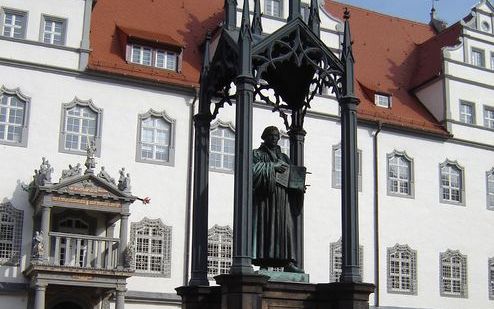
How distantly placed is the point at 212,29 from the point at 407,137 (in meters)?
7.43

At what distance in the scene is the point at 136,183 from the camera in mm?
23297

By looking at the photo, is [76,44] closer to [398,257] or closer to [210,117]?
[398,257]

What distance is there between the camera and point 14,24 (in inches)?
909

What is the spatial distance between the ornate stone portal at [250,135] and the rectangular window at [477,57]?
20910mm

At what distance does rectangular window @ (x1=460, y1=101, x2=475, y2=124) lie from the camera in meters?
29.2

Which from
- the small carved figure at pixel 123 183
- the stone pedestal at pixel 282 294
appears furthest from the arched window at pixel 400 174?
the stone pedestal at pixel 282 294

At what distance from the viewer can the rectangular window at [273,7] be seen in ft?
87.5

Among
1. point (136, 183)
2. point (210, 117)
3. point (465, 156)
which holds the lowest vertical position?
point (210, 117)

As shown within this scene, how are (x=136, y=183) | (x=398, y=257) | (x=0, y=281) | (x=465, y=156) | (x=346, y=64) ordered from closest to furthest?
(x=346, y=64)
(x=0, y=281)
(x=136, y=183)
(x=398, y=257)
(x=465, y=156)

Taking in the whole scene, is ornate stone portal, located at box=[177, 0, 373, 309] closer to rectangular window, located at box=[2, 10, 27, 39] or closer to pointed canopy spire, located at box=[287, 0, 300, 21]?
pointed canopy spire, located at box=[287, 0, 300, 21]

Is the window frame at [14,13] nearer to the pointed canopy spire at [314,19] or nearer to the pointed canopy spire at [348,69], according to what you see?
the pointed canopy spire at [314,19]

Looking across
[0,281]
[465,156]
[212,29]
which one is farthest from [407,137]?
[0,281]

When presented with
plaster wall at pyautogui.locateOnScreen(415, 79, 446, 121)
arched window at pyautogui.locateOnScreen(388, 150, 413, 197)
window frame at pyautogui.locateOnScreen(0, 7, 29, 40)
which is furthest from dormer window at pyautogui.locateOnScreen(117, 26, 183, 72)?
plaster wall at pyautogui.locateOnScreen(415, 79, 446, 121)

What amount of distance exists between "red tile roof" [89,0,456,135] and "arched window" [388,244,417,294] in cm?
419
